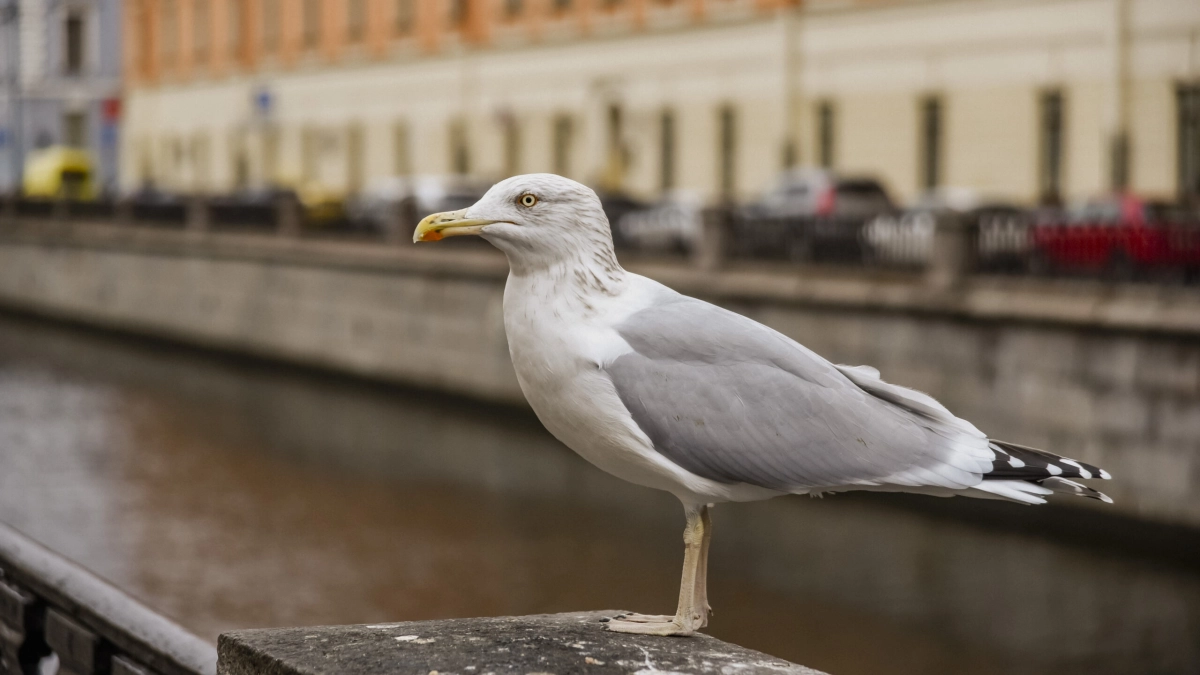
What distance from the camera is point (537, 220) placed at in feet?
8.83

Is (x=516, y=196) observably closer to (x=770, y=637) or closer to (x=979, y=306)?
(x=770, y=637)

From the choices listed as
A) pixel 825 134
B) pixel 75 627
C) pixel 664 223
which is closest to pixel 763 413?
pixel 75 627

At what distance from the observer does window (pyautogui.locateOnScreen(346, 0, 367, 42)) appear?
1689 inches

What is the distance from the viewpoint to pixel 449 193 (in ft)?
94.2

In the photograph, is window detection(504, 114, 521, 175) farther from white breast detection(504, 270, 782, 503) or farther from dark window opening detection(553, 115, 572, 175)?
white breast detection(504, 270, 782, 503)

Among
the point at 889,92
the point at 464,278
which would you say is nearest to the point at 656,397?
the point at 464,278

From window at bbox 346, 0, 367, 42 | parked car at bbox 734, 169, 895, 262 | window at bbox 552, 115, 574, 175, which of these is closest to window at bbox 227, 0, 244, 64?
window at bbox 346, 0, 367, 42

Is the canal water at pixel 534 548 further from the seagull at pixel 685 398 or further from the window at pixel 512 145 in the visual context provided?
the window at pixel 512 145

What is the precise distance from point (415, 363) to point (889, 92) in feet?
31.8

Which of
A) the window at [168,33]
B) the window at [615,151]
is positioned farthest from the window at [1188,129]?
the window at [168,33]

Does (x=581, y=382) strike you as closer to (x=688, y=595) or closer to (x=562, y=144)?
(x=688, y=595)

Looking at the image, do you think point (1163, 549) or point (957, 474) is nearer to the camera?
point (957, 474)

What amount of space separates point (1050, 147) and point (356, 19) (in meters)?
23.0

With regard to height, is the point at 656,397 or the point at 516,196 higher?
the point at 516,196
